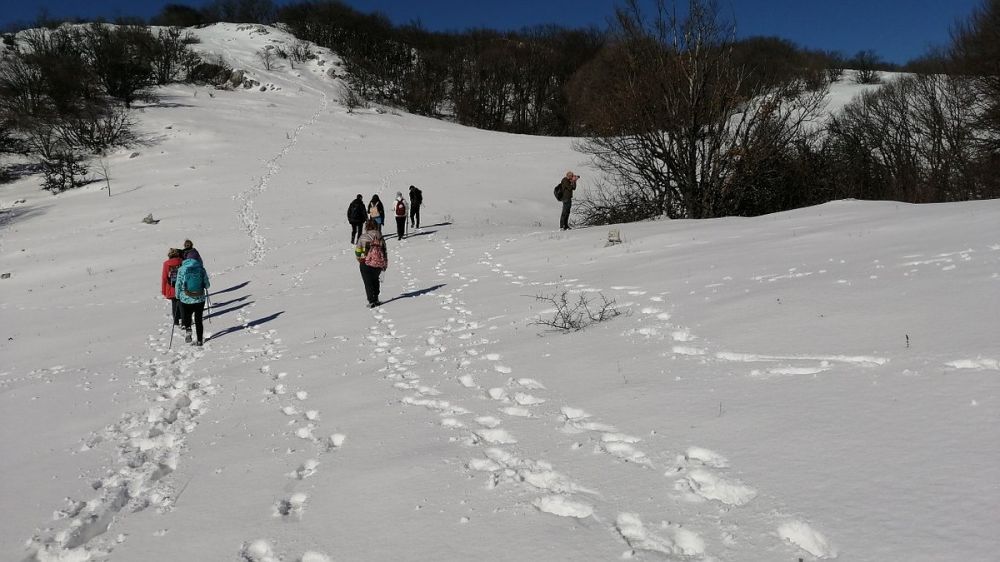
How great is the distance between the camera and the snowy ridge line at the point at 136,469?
3.58 meters

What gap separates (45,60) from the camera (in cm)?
4488

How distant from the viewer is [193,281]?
9.73 metres

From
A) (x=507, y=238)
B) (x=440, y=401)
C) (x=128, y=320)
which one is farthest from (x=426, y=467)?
(x=507, y=238)

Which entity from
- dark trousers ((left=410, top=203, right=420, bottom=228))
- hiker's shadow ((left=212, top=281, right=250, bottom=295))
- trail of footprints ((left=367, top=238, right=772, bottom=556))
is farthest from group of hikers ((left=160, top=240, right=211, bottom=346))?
dark trousers ((left=410, top=203, right=420, bottom=228))

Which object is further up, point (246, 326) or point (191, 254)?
point (191, 254)

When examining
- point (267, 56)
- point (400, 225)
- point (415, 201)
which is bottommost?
point (400, 225)

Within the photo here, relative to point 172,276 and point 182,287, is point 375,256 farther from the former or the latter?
point 172,276

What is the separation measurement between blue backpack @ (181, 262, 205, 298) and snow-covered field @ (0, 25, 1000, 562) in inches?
36.5

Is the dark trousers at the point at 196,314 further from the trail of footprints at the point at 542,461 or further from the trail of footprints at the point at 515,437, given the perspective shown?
the trail of footprints at the point at 542,461

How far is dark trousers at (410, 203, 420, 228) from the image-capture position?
20969mm

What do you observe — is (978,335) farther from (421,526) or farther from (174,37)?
(174,37)

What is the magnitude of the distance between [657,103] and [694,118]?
1.45 meters

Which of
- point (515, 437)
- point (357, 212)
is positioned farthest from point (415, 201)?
point (515, 437)

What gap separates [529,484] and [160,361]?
7429mm
